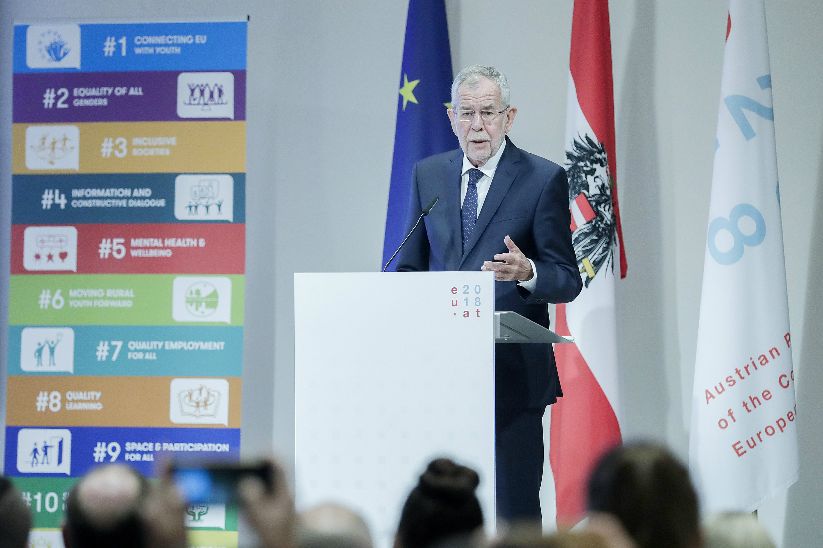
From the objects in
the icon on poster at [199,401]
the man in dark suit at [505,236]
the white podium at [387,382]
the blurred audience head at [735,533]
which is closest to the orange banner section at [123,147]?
the icon on poster at [199,401]

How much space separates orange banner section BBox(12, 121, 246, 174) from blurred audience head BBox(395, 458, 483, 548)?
3.74 metres

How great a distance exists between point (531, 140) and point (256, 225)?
1395 millimetres

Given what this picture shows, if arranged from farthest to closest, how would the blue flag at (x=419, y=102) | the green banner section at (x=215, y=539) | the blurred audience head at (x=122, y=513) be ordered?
the blue flag at (x=419, y=102)
the green banner section at (x=215, y=539)
the blurred audience head at (x=122, y=513)

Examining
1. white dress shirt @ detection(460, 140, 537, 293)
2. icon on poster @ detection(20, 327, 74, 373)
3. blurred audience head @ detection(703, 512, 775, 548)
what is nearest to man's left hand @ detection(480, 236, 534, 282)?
white dress shirt @ detection(460, 140, 537, 293)

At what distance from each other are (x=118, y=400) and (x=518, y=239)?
252 cm

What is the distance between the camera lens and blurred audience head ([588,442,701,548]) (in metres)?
1.26

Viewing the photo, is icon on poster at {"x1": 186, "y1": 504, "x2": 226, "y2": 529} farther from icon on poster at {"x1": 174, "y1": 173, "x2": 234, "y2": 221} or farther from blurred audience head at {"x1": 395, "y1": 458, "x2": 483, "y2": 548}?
blurred audience head at {"x1": 395, "y1": 458, "x2": 483, "y2": 548}

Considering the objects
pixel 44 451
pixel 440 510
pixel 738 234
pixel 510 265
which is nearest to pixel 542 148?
pixel 738 234

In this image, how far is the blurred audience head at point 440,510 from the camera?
4.83 ft

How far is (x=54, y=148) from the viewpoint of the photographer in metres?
5.21

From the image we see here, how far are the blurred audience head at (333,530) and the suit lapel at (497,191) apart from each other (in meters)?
2.07

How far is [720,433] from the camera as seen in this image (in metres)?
4.48

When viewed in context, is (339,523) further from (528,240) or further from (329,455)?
(528,240)

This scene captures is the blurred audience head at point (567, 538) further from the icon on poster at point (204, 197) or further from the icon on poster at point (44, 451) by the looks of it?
the icon on poster at point (44, 451)
